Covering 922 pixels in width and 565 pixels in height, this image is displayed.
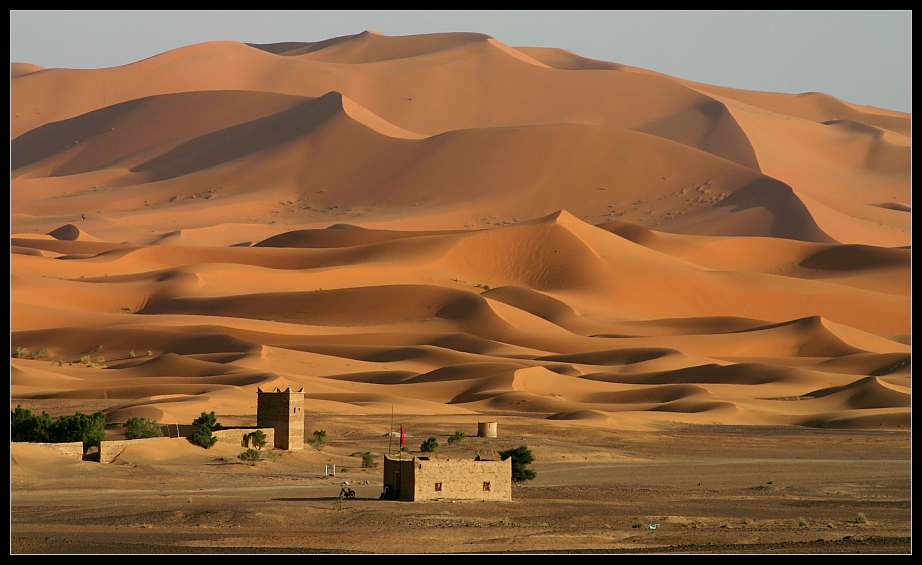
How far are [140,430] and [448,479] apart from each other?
37.5ft

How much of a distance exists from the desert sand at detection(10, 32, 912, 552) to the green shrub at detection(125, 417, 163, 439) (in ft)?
5.04

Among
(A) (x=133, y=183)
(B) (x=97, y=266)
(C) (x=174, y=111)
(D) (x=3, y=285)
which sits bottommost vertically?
(D) (x=3, y=285)

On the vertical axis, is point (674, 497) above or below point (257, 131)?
below

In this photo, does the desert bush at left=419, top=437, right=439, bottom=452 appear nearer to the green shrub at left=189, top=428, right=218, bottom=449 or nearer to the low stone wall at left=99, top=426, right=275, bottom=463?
the low stone wall at left=99, top=426, right=275, bottom=463

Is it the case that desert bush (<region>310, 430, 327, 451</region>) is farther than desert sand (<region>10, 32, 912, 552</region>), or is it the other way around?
desert sand (<region>10, 32, 912, 552</region>)

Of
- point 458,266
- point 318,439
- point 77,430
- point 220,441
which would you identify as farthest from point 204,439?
point 458,266

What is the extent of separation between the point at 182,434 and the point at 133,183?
348 feet

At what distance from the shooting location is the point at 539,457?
32406 mm

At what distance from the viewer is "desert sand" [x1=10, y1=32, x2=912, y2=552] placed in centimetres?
3903

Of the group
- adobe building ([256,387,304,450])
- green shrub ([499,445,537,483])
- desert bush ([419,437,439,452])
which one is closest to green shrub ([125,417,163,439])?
adobe building ([256,387,304,450])

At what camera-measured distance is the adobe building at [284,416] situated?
105ft

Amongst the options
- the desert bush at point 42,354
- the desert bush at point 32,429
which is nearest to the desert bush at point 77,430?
the desert bush at point 32,429

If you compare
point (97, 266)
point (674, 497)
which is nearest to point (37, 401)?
point (674, 497)

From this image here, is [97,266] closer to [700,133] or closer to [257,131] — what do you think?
[257,131]
